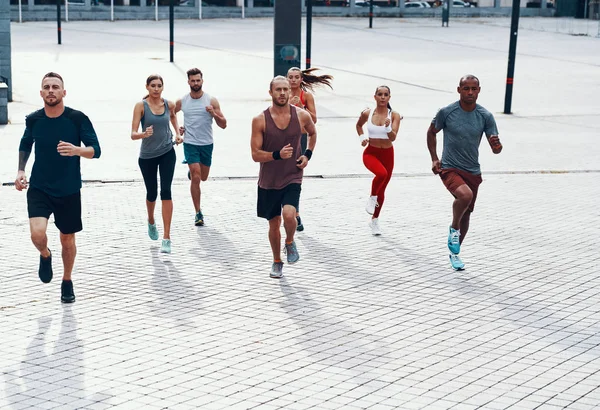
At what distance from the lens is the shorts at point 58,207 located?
26.3 ft

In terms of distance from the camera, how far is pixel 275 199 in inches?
359

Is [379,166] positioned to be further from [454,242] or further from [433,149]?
[454,242]

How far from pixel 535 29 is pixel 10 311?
4587 cm

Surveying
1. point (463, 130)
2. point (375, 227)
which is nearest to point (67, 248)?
point (463, 130)

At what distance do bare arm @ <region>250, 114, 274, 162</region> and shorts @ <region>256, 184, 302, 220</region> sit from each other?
1.25 feet

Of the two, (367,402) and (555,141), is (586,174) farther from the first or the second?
(367,402)

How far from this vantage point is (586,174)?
1517 cm

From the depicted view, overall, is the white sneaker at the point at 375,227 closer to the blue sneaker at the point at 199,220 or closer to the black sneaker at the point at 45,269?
the blue sneaker at the point at 199,220

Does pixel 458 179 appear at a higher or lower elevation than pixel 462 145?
lower

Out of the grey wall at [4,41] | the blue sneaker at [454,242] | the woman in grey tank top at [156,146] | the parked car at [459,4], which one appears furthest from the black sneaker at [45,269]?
the parked car at [459,4]

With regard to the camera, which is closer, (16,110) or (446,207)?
(446,207)

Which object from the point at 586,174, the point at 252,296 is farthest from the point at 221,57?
the point at 252,296

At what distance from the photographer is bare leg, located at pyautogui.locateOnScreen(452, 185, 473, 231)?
9375 millimetres

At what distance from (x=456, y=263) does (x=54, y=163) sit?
3.79 m
